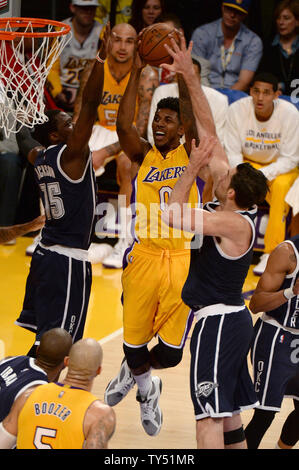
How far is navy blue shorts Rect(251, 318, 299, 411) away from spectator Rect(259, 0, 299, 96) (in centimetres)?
579

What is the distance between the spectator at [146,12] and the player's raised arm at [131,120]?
4.92 m

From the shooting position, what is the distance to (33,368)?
3.71 meters

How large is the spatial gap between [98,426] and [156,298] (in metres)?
1.84

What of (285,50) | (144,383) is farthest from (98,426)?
(285,50)

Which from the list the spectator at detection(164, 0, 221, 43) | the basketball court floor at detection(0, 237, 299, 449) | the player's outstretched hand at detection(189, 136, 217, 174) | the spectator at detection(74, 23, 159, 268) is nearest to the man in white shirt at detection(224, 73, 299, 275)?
the basketball court floor at detection(0, 237, 299, 449)

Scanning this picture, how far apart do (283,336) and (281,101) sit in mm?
5113

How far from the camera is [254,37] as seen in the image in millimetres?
9906

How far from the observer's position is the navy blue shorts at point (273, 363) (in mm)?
4523

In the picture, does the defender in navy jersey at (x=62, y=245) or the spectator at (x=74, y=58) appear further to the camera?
the spectator at (x=74, y=58)

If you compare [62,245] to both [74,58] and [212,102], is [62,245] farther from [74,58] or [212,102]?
[74,58]

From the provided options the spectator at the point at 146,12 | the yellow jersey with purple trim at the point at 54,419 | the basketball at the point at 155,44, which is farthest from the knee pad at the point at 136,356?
the spectator at the point at 146,12

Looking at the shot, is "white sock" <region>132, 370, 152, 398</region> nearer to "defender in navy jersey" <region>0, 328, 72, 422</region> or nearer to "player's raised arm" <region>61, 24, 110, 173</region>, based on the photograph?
"defender in navy jersey" <region>0, 328, 72, 422</region>

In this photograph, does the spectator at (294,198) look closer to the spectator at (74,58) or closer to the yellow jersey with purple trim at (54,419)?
the spectator at (74,58)
